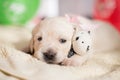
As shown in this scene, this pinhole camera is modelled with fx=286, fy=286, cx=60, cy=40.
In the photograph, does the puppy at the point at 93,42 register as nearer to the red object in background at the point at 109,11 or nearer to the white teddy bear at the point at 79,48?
the white teddy bear at the point at 79,48

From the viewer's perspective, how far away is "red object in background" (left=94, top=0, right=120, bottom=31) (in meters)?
2.65

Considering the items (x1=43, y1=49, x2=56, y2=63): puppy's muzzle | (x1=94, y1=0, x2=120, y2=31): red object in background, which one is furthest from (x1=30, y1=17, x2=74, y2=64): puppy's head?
(x1=94, y1=0, x2=120, y2=31): red object in background

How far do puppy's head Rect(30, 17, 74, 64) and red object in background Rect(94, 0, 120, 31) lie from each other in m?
1.20

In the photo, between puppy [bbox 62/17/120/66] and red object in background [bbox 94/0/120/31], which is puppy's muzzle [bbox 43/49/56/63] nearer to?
puppy [bbox 62/17/120/66]

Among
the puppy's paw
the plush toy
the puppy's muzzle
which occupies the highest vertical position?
the plush toy

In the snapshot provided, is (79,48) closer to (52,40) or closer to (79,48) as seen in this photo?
(79,48)

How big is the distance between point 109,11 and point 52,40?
135 cm

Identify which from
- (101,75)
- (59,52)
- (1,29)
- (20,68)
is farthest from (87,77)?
(1,29)

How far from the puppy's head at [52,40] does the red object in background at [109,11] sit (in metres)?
1.20

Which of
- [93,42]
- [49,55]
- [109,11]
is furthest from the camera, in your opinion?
[109,11]

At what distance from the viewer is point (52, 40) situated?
148 cm

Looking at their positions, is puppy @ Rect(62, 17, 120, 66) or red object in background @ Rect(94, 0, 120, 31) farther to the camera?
red object in background @ Rect(94, 0, 120, 31)

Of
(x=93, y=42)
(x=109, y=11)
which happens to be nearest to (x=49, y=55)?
(x=93, y=42)

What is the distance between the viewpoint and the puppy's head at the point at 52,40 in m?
1.45
